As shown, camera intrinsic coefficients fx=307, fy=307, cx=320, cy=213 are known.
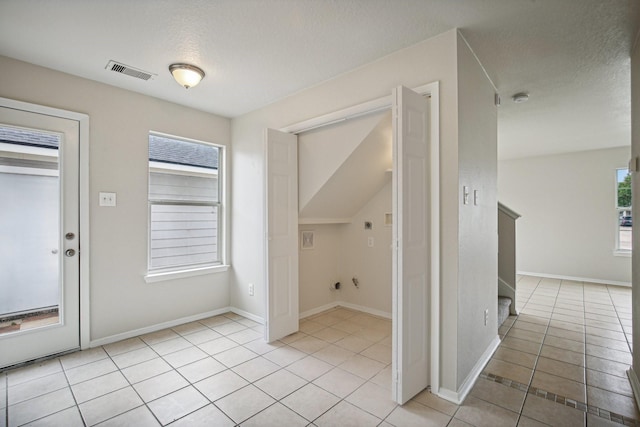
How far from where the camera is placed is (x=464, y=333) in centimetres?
225

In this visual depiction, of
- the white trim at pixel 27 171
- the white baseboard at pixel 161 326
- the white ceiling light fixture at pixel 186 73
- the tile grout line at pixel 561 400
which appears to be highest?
the white ceiling light fixture at pixel 186 73

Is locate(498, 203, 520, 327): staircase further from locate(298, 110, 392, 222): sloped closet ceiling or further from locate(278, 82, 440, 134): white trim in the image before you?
locate(278, 82, 440, 134): white trim

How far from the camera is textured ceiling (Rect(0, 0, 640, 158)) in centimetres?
191

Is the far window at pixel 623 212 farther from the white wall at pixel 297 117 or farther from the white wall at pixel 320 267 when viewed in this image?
the white wall at pixel 297 117

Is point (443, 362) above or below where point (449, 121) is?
below

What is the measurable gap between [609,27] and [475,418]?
8.97 ft

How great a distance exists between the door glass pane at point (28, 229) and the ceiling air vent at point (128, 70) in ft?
2.65

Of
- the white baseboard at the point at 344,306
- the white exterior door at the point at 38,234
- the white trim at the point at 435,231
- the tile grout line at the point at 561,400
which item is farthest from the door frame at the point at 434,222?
the white exterior door at the point at 38,234

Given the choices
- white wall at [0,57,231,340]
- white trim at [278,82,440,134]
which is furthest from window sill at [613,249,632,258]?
white wall at [0,57,231,340]

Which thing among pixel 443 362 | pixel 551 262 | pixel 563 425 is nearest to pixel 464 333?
pixel 443 362

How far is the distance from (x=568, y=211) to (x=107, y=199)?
300 inches

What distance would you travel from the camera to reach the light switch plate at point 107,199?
3.01 meters

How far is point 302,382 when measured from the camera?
234 centimetres

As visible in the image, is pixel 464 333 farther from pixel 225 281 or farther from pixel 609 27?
pixel 225 281
